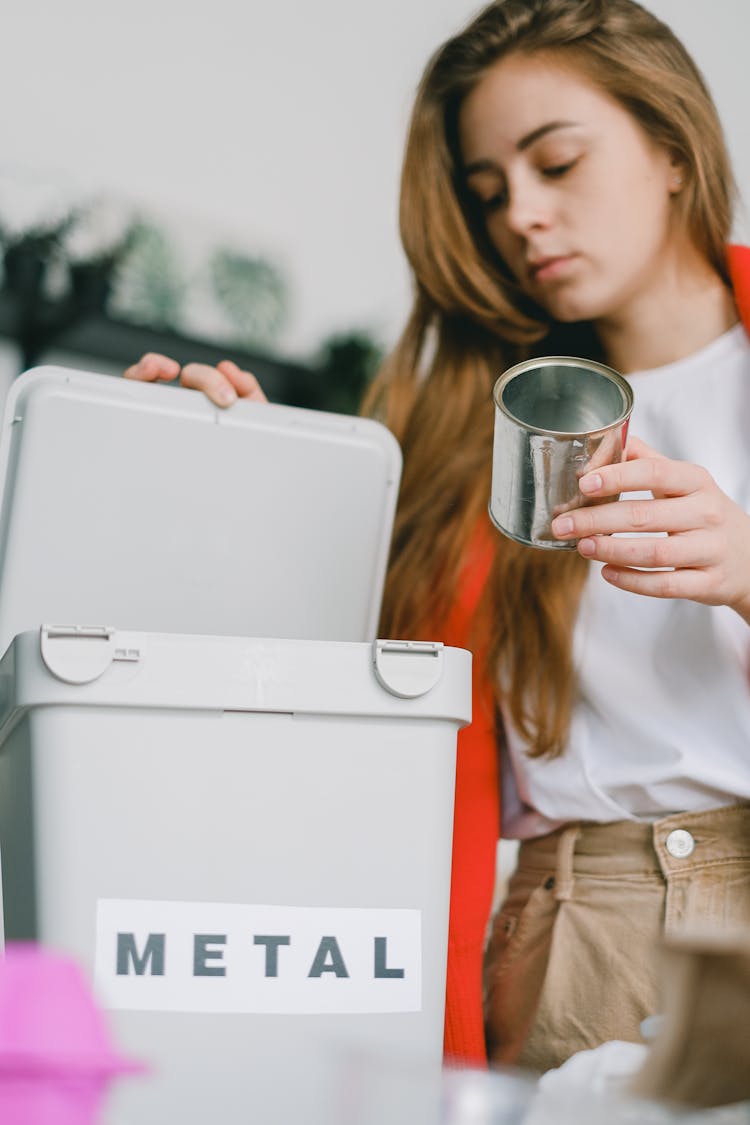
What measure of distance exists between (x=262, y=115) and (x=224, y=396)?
58.5 inches

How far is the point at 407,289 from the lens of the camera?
7.89 feet

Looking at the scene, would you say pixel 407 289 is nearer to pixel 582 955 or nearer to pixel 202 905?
pixel 582 955

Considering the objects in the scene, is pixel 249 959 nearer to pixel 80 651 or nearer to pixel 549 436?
pixel 80 651

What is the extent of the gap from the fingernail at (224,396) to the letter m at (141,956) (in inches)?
16.7

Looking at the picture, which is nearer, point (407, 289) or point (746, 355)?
point (746, 355)

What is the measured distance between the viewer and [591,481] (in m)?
0.71

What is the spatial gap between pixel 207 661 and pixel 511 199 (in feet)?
1.89

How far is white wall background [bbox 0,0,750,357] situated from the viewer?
206 cm

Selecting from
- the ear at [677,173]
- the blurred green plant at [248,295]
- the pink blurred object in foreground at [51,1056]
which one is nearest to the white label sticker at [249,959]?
the pink blurred object in foreground at [51,1056]

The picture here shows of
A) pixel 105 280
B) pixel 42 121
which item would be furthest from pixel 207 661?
pixel 42 121

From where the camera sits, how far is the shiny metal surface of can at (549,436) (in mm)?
700

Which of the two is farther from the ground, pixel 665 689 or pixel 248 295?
pixel 248 295

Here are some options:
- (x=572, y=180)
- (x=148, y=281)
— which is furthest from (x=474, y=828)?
(x=148, y=281)

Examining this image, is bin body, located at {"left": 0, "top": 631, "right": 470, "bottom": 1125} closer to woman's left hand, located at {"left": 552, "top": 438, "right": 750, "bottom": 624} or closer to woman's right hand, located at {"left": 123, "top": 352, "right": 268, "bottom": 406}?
woman's left hand, located at {"left": 552, "top": 438, "right": 750, "bottom": 624}
